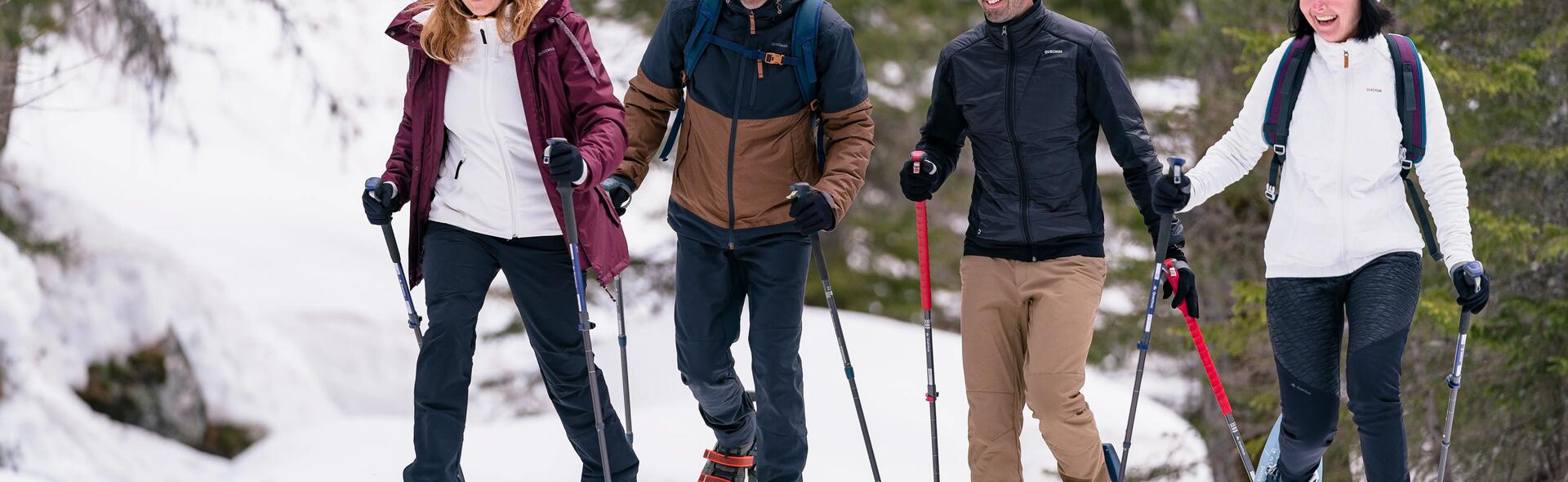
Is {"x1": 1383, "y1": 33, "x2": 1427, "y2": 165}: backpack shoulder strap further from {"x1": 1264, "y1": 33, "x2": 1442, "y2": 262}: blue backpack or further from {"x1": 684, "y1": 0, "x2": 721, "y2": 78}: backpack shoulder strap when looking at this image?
{"x1": 684, "y1": 0, "x2": 721, "y2": 78}: backpack shoulder strap

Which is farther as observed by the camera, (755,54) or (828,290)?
(828,290)

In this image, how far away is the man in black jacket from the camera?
5.00 metres

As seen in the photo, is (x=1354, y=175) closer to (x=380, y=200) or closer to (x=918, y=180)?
→ (x=918, y=180)

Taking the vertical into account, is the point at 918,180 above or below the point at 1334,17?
above

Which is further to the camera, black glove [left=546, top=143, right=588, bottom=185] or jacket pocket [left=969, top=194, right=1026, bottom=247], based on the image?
jacket pocket [left=969, top=194, right=1026, bottom=247]

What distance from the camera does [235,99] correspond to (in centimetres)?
2989

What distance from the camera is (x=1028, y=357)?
16.7 feet

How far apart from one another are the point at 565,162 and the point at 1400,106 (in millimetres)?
2644

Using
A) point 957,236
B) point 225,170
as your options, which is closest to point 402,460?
point 957,236

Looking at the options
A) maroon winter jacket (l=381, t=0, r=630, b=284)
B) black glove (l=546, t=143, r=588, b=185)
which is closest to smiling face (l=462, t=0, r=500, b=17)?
maroon winter jacket (l=381, t=0, r=630, b=284)

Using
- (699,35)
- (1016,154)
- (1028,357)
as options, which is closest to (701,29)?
(699,35)

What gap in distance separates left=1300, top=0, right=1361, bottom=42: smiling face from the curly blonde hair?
99.4 inches

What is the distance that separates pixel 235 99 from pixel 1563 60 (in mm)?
26131

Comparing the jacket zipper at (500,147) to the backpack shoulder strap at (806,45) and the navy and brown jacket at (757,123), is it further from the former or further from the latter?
the backpack shoulder strap at (806,45)
